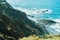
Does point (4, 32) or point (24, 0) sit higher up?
point (24, 0)

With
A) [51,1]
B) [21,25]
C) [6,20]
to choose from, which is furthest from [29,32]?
[51,1]

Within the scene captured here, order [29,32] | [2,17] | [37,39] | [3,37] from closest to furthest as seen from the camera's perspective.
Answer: [37,39]
[3,37]
[2,17]
[29,32]

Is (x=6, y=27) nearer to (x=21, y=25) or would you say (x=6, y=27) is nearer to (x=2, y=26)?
(x=2, y=26)

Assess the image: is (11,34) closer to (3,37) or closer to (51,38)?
(3,37)

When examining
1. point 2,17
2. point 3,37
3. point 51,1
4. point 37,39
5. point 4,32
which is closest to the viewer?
point 37,39

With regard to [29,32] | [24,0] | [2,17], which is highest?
[24,0]

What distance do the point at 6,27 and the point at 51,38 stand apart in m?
13.2

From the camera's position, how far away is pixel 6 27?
74.2 feet

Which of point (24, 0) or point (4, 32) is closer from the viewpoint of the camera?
point (4, 32)

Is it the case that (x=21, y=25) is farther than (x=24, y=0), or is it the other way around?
(x=24, y=0)

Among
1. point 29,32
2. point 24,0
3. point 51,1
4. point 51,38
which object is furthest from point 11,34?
point 51,1

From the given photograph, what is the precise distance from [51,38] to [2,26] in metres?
13.8

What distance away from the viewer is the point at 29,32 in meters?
28.3

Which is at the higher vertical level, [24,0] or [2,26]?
[24,0]
